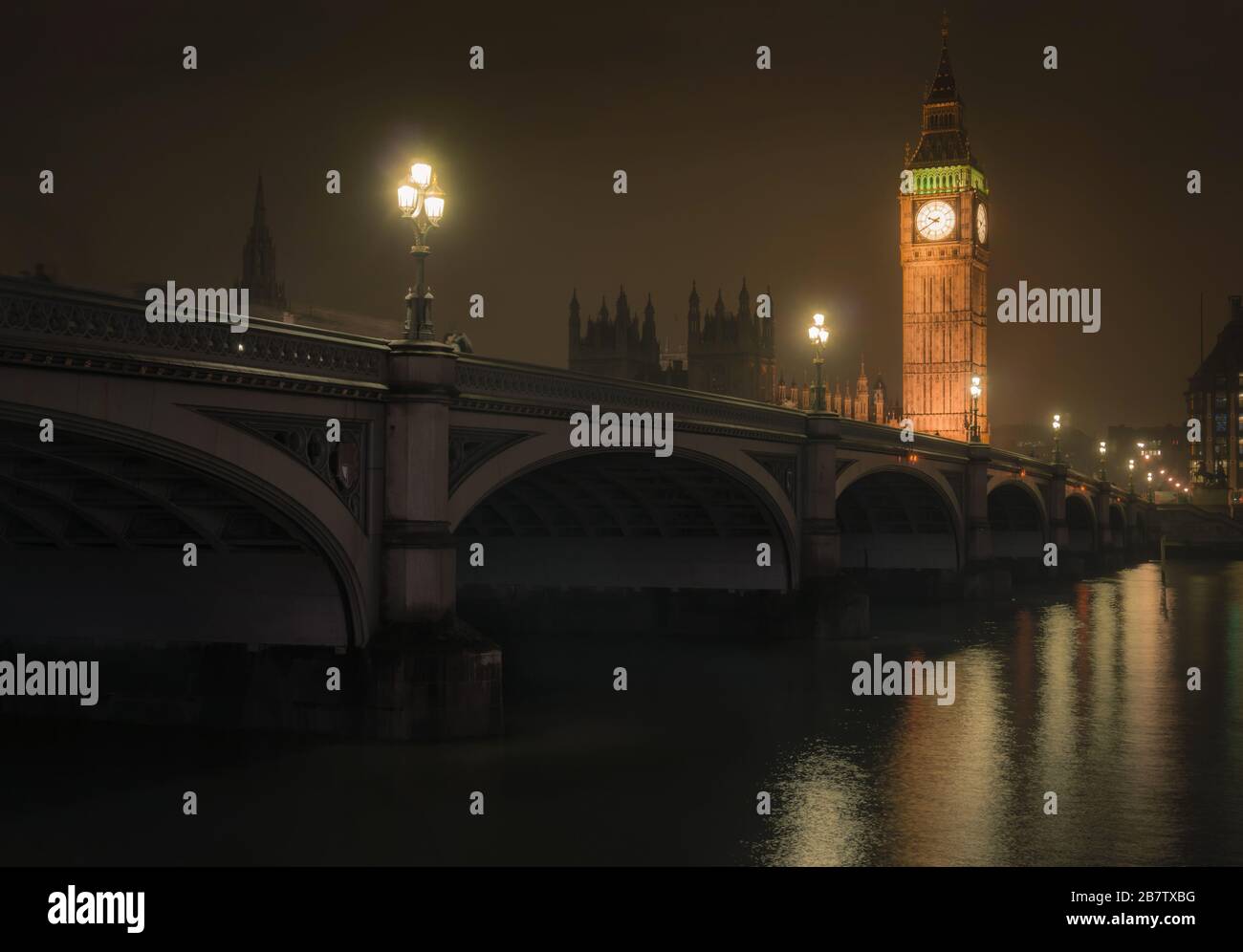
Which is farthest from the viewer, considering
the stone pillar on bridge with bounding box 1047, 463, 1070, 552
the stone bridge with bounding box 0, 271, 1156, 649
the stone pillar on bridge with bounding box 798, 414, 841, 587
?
the stone pillar on bridge with bounding box 1047, 463, 1070, 552

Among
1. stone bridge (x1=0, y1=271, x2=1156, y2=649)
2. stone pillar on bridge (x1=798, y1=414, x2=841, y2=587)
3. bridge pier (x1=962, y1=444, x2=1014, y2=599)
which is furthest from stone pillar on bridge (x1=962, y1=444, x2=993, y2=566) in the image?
stone bridge (x1=0, y1=271, x2=1156, y2=649)

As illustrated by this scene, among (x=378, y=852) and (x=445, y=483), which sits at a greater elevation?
(x=445, y=483)

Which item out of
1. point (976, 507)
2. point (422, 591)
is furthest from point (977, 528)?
point (422, 591)

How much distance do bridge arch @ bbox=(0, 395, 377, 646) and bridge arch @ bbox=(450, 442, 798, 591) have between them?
1268 centimetres

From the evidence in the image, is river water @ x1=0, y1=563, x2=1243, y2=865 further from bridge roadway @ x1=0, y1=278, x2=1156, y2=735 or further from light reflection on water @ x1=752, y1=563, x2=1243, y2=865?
bridge roadway @ x1=0, y1=278, x2=1156, y2=735

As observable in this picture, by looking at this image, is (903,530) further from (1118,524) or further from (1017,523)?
(1118,524)

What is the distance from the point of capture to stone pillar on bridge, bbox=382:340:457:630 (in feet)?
80.7

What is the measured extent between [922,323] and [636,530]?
107450 millimetres

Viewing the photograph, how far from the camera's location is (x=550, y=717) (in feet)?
95.2

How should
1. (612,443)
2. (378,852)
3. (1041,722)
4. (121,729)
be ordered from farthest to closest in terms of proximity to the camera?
A: (612,443) → (1041,722) → (121,729) → (378,852)

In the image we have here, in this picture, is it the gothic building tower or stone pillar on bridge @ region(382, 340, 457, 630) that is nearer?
stone pillar on bridge @ region(382, 340, 457, 630)
